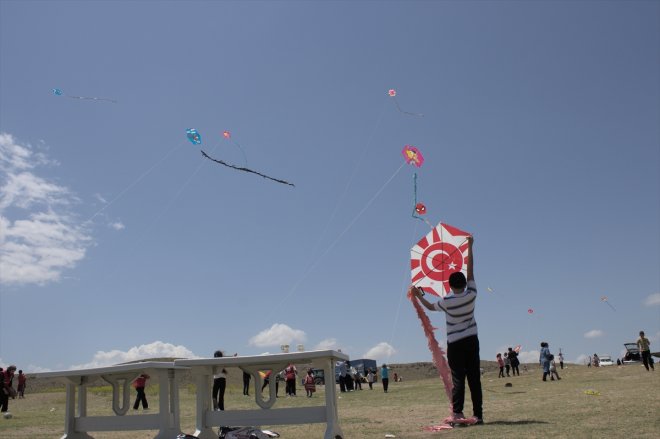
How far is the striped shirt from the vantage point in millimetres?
6371

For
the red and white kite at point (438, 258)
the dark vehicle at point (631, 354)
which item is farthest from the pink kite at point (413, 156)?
the dark vehicle at point (631, 354)

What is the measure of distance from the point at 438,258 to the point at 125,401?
17.2ft

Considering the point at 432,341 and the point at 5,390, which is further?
the point at 5,390

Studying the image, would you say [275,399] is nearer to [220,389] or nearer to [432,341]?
[432,341]

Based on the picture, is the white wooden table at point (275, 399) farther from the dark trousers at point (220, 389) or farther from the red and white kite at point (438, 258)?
the dark trousers at point (220, 389)

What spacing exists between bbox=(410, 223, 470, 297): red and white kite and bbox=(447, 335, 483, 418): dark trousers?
7.19 ft

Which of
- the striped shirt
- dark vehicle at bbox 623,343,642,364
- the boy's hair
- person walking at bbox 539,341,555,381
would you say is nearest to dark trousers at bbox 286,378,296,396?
person walking at bbox 539,341,555,381

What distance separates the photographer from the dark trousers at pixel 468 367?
20.8 ft

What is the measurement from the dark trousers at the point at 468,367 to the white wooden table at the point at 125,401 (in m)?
3.09

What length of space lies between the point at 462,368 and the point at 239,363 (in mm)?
2872

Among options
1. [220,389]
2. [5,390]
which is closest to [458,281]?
Result: [220,389]

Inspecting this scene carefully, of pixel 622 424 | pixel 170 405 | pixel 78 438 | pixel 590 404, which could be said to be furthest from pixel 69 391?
pixel 590 404

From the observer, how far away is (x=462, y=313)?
639 cm

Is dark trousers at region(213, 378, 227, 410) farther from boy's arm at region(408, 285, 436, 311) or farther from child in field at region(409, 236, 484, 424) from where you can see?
child in field at region(409, 236, 484, 424)
